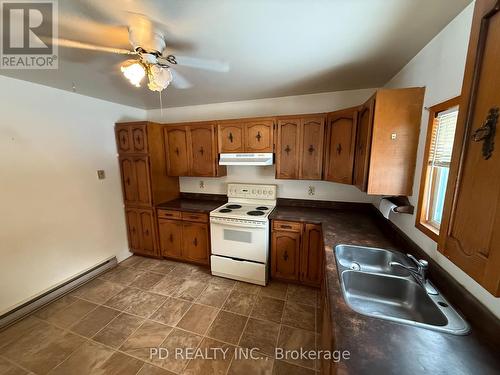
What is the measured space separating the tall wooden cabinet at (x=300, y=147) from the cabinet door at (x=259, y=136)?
103 millimetres

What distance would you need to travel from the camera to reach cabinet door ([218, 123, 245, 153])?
2.61m

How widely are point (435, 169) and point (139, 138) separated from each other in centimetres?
321

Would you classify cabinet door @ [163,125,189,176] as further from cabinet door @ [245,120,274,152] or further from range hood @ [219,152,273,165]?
cabinet door @ [245,120,274,152]

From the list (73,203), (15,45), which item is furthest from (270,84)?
(73,203)

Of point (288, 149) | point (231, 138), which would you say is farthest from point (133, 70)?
point (288, 149)

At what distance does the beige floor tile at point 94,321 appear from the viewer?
6.02ft

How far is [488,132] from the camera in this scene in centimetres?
62

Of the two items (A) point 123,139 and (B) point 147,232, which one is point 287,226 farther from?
(A) point 123,139

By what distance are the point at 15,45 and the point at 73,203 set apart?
66.3 inches

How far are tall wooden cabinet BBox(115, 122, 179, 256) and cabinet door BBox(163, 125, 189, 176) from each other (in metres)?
0.11

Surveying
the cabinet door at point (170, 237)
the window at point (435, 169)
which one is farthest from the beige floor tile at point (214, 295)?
the window at point (435, 169)

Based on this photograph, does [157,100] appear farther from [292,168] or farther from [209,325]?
[209,325]

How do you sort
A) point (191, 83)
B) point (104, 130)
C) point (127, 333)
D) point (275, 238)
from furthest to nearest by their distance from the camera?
1. point (104, 130)
2. point (275, 238)
3. point (191, 83)
4. point (127, 333)

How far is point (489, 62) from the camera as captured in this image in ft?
2.13
